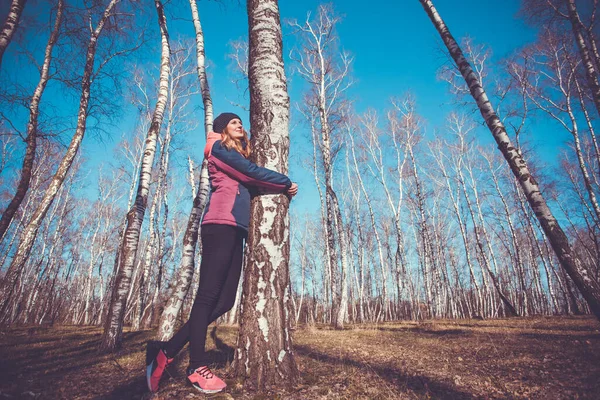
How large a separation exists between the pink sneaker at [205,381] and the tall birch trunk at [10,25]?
222 inches

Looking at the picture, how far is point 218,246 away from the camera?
6.98 ft

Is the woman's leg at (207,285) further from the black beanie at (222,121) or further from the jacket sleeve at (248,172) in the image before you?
the black beanie at (222,121)

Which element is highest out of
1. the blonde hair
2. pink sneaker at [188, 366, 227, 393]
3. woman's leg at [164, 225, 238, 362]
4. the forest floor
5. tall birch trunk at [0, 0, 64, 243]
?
tall birch trunk at [0, 0, 64, 243]

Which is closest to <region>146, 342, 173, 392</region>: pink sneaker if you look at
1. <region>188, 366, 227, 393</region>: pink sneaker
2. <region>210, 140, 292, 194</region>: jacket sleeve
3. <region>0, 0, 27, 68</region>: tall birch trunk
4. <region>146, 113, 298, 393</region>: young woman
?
<region>146, 113, 298, 393</region>: young woman

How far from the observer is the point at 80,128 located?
7.27m

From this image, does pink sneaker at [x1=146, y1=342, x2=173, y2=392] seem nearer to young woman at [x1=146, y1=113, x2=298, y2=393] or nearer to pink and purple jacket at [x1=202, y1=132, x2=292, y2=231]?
young woman at [x1=146, y1=113, x2=298, y2=393]

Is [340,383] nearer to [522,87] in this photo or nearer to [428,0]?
[428,0]

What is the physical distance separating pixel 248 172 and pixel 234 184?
193mm

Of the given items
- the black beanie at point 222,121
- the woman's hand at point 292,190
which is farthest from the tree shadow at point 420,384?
the black beanie at point 222,121

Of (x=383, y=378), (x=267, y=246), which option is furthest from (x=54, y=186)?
(x=383, y=378)

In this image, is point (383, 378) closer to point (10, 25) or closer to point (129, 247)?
point (129, 247)

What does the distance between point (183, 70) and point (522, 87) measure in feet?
56.7

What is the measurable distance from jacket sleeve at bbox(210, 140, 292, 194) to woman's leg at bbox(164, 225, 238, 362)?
1.38 feet

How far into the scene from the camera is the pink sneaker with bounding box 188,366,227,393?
182cm
